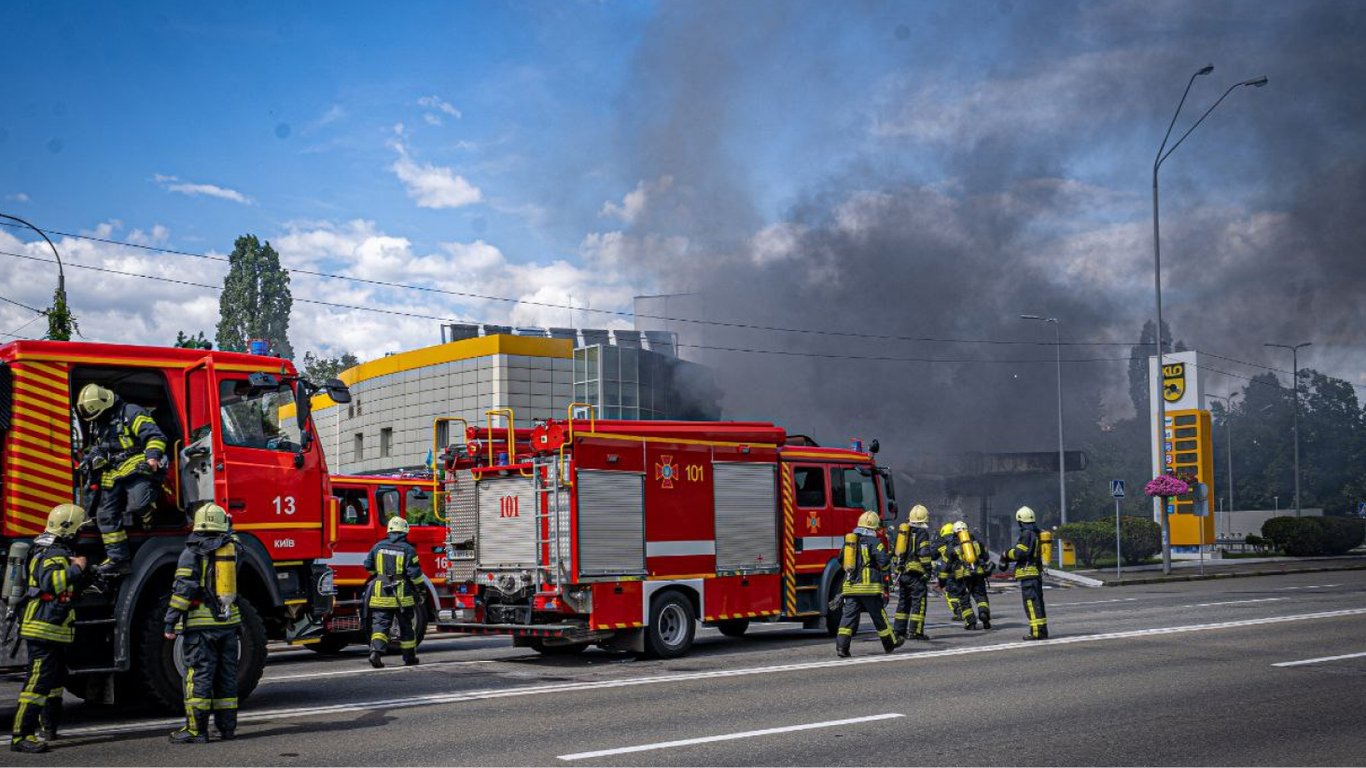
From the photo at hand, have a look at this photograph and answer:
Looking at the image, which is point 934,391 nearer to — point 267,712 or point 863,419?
point 863,419

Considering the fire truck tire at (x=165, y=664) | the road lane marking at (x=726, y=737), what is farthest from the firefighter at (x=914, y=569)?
the fire truck tire at (x=165, y=664)

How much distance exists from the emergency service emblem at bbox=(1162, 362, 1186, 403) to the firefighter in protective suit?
122 feet

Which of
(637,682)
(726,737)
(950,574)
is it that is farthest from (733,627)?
(726,737)

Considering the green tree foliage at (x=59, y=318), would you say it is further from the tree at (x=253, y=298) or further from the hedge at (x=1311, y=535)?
the hedge at (x=1311, y=535)

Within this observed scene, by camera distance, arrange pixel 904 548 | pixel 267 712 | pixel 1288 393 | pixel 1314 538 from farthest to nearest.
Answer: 1. pixel 1288 393
2. pixel 1314 538
3. pixel 904 548
4. pixel 267 712

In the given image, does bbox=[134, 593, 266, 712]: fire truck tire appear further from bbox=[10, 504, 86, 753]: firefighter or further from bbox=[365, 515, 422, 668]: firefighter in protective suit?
bbox=[365, 515, 422, 668]: firefighter in protective suit

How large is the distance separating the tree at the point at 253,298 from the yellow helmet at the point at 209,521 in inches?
1889

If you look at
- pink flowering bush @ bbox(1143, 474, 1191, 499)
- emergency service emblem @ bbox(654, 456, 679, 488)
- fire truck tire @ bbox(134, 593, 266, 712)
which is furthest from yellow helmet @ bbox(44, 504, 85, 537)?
pink flowering bush @ bbox(1143, 474, 1191, 499)

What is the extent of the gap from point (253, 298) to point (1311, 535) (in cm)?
4553

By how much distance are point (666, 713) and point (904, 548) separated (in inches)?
280

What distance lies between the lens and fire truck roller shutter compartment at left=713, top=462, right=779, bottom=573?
14.6 metres

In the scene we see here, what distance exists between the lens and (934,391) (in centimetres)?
4988

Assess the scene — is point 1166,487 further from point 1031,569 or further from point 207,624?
point 207,624

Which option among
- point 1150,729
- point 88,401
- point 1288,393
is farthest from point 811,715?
point 1288,393
